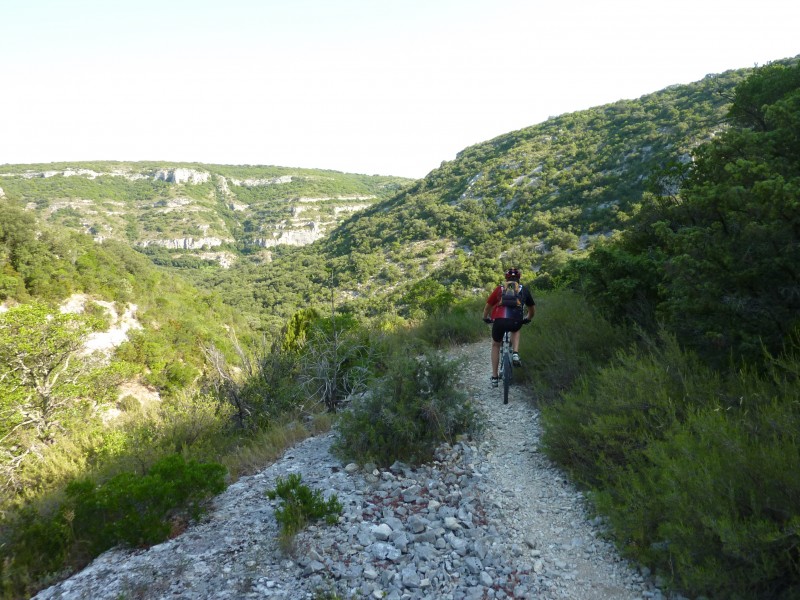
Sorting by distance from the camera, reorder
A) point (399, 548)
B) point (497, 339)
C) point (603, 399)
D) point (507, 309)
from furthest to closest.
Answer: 1. point (497, 339)
2. point (507, 309)
3. point (603, 399)
4. point (399, 548)

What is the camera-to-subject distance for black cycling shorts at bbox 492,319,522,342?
613 centimetres

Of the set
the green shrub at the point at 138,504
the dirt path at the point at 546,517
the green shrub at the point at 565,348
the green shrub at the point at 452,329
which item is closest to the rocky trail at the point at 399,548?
the dirt path at the point at 546,517

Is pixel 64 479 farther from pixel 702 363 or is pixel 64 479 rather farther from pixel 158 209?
pixel 158 209

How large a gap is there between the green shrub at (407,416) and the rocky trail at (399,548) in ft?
0.76

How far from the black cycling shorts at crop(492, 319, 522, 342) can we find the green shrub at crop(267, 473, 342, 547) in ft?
11.5

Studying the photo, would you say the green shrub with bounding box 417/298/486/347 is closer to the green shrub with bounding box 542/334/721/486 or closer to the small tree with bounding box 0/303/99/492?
the green shrub with bounding box 542/334/721/486

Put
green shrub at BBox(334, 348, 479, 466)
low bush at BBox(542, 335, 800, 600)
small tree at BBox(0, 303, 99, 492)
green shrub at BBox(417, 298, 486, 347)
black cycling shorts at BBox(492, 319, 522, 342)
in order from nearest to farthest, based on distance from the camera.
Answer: low bush at BBox(542, 335, 800, 600) → green shrub at BBox(334, 348, 479, 466) → black cycling shorts at BBox(492, 319, 522, 342) → small tree at BBox(0, 303, 99, 492) → green shrub at BBox(417, 298, 486, 347)

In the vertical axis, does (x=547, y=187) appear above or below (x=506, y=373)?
above

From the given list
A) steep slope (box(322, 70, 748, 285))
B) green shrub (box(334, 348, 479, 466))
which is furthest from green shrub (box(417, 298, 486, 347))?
steep slope (box(322, 70, 748, 285))

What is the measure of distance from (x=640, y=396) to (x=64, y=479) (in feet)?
25.2

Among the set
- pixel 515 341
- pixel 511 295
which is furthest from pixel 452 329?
pixel 511 295

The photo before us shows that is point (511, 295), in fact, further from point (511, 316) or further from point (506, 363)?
point (506, 363)

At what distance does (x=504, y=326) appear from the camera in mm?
6164

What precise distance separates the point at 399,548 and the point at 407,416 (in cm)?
161
